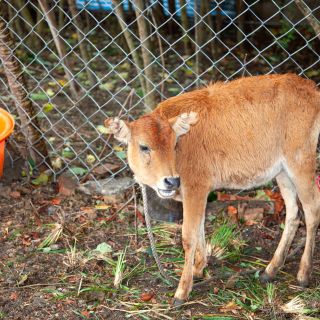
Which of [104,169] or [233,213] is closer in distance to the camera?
[233,213]

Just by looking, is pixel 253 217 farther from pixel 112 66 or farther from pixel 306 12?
pixel 112 66

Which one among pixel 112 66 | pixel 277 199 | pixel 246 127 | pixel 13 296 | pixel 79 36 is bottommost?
pixel 277 199

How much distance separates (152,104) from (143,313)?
2.10 meters

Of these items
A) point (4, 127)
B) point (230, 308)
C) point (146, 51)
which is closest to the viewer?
point (230, 308)

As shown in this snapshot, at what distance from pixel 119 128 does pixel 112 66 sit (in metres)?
2.02

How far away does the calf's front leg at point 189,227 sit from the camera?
4520 millimetres

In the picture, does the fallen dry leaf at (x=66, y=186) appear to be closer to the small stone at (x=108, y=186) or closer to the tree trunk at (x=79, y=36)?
the small stone at (x=108, y=186)

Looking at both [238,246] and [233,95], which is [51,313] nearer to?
[238,246]

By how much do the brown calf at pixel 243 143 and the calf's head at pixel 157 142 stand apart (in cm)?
11

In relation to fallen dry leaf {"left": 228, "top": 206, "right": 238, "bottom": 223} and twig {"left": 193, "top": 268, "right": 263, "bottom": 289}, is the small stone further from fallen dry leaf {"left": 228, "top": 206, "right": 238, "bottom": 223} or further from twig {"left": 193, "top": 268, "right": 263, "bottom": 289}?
twig {"left": 193, "top": 268, "right": 263, "bottom": 289}

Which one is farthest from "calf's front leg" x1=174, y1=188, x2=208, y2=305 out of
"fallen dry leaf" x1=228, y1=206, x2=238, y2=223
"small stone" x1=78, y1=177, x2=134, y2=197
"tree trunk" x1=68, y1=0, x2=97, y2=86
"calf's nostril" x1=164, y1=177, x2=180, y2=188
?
"tree trunk" x1=68, y1=0, x2=97, y2=86

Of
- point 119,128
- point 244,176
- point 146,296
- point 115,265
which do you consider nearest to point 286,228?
point 244,176

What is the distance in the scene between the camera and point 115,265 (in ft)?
16.3

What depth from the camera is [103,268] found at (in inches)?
195
